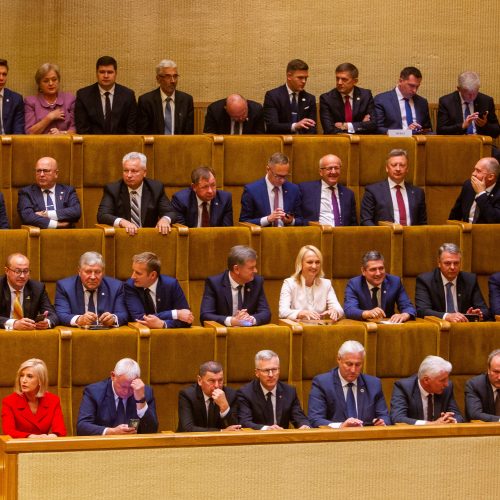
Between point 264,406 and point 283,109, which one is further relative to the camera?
point 283,109

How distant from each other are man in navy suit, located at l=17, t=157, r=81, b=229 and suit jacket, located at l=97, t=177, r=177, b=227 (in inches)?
2.1

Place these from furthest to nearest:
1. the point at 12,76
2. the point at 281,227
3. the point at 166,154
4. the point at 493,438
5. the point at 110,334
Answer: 1. the point at 12,76
2. the point at 166,154
3. the point at 281,227
4. the point at 110,334
5. the point at 493,438

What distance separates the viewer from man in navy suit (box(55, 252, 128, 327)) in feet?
7.39

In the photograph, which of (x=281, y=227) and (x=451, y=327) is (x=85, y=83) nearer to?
(x=281, y=227)

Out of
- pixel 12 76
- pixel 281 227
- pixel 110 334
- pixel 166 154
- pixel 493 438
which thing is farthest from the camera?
pixel 12 76

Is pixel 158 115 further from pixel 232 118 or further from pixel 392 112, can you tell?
pixel 392 112

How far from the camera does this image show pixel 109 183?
2547 mm

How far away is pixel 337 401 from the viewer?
2.15m

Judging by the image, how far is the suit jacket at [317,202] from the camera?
103 inches

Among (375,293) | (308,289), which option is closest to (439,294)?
(375,293)

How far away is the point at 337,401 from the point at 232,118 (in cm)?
83

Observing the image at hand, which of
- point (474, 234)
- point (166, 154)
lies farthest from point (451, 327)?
point (166, 154)

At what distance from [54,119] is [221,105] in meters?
0.33

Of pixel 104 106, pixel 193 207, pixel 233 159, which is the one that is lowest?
pixel 193 207
